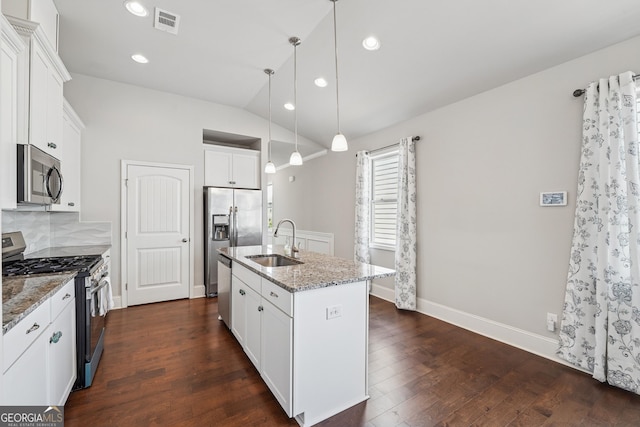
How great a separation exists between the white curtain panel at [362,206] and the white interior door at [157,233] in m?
2.58

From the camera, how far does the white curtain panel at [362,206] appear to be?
4.54m

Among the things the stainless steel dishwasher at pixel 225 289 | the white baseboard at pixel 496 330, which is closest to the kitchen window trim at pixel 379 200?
the white baseboard at pixel 496 330

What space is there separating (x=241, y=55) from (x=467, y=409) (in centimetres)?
389

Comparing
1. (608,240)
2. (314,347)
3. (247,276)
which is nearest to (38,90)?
(247,276)

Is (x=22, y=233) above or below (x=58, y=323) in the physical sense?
above

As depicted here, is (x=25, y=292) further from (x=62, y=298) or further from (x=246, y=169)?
(x=246, y=169)

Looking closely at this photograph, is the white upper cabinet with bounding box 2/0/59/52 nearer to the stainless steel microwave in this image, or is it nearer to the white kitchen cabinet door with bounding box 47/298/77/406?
the stainless steel microwave

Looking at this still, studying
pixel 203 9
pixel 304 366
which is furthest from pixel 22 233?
pixel 304 366

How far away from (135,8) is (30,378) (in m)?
2.90

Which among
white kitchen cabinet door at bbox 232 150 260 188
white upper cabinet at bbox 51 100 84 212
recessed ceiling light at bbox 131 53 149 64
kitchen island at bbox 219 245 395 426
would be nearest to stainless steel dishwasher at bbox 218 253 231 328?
kitchen island at bbox 219 245 395 426

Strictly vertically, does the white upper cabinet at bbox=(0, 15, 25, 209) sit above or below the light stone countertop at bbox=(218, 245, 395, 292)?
above

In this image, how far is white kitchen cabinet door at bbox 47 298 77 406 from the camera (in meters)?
1.64

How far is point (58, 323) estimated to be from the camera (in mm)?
1730

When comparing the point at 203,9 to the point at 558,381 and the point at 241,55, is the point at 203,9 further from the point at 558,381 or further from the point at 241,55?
the point at 558,381
